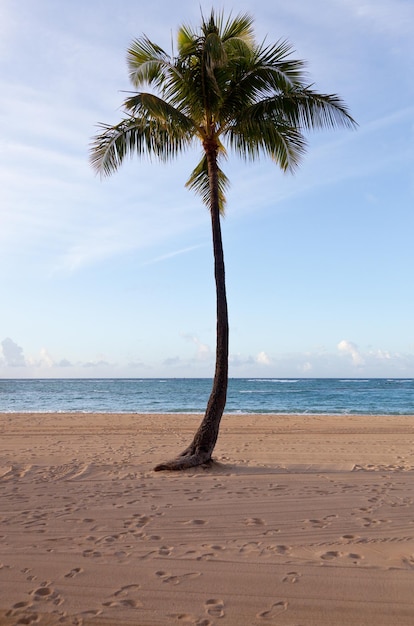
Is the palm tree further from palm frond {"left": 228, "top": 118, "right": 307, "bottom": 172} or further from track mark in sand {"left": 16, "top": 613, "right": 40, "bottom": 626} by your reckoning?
track mark in sand {"left": 16, "top": 613, "right": 40, "bottom": 626}

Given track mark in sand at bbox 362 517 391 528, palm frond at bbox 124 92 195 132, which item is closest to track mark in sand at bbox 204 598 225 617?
track mark in sand at bbox 362 517 391 528

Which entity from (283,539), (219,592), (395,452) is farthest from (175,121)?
(395,452)

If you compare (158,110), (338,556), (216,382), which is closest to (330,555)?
(338,556)

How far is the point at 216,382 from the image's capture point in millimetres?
9141

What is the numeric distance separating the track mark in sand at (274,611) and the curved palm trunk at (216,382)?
16.2 ft

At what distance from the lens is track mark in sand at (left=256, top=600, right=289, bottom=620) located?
12.4ft

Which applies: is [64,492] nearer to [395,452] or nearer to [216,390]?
[216,390]

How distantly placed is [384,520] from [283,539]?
55.1 inches

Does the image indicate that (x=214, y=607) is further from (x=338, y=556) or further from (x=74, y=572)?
(x=338, y=556)

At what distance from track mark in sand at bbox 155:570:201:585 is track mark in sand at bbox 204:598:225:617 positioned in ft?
1.31

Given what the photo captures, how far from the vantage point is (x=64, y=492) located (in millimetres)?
7430

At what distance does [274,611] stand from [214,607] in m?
0.44

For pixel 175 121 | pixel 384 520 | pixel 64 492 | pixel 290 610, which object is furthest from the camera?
pixel 175 121

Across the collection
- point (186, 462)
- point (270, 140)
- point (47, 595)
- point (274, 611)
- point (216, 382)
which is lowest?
point (274, 611)
